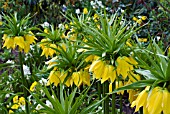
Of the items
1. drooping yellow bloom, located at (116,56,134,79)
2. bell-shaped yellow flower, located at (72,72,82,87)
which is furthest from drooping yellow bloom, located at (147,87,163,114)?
bell-shaped yellow flower, located at (72,72,82,87)

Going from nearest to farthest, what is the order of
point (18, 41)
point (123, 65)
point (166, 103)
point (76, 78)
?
point (166, 103), point (123, 65), point (76, 78), point (18, 41)

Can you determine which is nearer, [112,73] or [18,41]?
[112,73]

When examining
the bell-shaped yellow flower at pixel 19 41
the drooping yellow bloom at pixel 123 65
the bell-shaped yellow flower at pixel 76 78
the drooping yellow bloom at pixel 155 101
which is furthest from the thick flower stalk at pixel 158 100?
the bell-shaped yellow flower at pixel 19 41

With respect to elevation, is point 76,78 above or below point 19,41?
below

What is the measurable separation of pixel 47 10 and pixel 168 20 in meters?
1.70

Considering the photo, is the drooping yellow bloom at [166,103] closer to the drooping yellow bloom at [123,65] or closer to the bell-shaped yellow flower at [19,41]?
the drooping yellow bloom at [123,65]

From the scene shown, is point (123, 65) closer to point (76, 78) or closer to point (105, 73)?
point (105, 73)

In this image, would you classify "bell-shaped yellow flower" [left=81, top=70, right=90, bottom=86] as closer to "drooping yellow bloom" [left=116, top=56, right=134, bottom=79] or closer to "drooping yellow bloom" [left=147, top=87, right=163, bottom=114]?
"drooping yellow bloom" [left=116, top=56, right=134, bottom=79]

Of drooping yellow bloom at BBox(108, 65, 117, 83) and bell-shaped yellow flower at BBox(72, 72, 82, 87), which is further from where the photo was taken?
bell-shaped yellow flower at BBox(72, 72, 82, 87)

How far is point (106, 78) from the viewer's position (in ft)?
3.84

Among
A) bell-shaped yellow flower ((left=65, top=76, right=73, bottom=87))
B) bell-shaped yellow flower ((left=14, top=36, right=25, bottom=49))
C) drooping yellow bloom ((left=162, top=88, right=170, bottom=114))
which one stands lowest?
drooping yellow bloom ((left=162, top=88, right=170, bottom=114))

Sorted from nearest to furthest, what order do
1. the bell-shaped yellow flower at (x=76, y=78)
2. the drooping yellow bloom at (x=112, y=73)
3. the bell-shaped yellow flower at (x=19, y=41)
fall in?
1. the drooping yellow bloom at (x=112, y=73)
2. the bell-shaped yellow flower at (x=76, y=78)
3. the bell-shaped yellow flower at (x=19, y=41)

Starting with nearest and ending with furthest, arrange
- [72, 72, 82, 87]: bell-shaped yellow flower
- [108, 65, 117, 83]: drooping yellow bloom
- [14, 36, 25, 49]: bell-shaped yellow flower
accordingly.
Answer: [108, 65, 117, 83]: drooping yellow bloom < [72, 72, 82, 87]: bell-shaped yellow flower < [14, 36, 25, 49]: bell-shaped yellow flower

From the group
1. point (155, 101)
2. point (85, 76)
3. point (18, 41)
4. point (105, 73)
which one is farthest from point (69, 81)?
point (155, 101)
